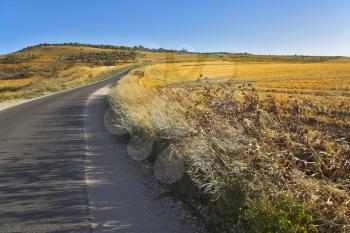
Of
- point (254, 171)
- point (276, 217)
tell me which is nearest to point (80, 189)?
point (254, 171)

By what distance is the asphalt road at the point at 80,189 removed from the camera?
636 cm

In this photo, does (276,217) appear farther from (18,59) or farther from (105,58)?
(18,59)

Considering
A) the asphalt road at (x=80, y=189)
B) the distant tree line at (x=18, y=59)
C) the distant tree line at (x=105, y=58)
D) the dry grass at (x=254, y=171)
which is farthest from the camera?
the distant tree line at (x=18, y=59)

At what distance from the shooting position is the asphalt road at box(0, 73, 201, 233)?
636 cm

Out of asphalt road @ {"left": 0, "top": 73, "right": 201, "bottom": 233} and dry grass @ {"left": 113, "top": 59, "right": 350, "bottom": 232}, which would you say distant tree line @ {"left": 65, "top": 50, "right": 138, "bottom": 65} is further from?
dry grass @ {"left": 113, "top": 59, "right": 350, "bottom": 232}

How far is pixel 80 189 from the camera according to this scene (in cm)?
781

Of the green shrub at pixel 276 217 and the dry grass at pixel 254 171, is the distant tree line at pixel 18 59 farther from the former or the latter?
the green shrub at pixel 276 217

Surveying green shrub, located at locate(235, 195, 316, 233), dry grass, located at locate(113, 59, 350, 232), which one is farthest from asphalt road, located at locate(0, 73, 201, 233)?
green shrub, located at locate(235, 195, 316, 233)

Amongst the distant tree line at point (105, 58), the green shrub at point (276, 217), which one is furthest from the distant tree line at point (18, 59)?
the green shrub at point (276, 217)

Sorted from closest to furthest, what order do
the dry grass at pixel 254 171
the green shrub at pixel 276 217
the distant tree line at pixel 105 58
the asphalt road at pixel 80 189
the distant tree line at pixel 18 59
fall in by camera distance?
the green shrub at pixel 276 217 < the dry grass at pixel 254 171 < the asphalt road at pixel 80 189 < the distant tree line at pixel 105 58 < the distant tree line at pixel 18 59

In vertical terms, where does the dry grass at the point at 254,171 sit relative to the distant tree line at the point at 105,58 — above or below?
above

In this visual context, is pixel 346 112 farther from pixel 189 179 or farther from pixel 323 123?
pixel 189 179

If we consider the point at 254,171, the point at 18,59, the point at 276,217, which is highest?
the point at 254,171

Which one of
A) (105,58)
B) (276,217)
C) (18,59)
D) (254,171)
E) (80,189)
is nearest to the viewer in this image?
(276,217)
